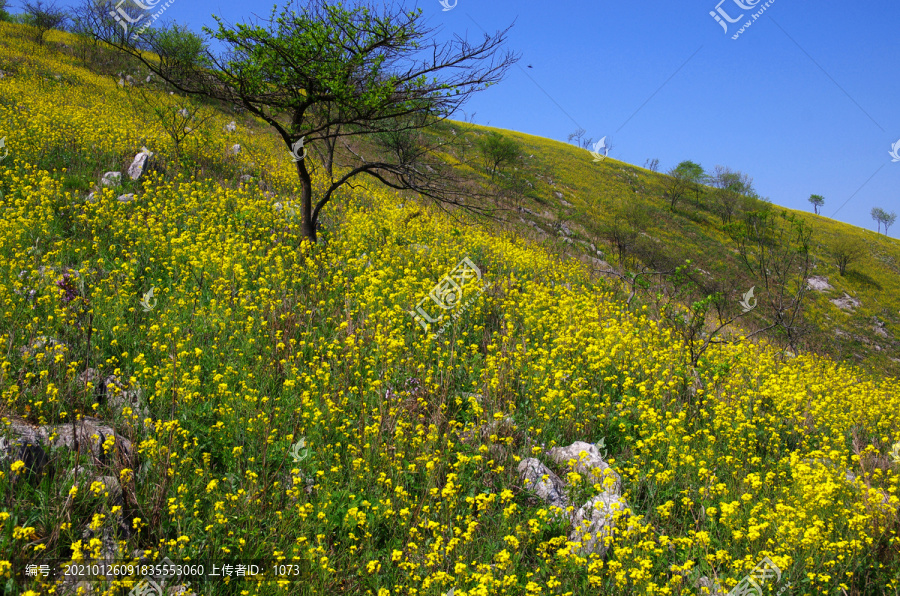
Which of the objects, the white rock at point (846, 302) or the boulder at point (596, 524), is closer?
the boulder at point (596, 524)

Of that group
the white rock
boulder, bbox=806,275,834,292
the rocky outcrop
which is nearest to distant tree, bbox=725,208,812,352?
the rocky outcrop

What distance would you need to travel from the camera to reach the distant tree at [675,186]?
53.6m

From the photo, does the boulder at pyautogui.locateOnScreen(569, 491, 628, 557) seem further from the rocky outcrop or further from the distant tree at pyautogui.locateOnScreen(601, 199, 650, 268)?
the distant tree at pyautogui.locateOnScreen(601, 199, 650, 268)

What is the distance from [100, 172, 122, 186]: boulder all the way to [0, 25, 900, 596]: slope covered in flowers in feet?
1.54

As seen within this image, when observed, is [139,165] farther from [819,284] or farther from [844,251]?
[844,251]

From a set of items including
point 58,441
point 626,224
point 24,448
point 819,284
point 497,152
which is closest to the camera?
point 24,448

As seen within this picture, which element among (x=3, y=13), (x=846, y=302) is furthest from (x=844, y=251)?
(x=3, y=13)

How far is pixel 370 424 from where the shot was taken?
15.5 feet

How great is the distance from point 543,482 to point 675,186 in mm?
63302

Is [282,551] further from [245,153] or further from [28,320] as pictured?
[245,153]

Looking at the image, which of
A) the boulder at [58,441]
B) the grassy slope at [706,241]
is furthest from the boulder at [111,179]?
the grassy slope at [706,241]

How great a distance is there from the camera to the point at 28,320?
16.7ft

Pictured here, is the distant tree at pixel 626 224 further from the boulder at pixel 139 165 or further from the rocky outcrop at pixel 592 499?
the rocky outcrop at pixel 592 499

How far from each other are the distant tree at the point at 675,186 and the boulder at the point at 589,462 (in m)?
50.6
